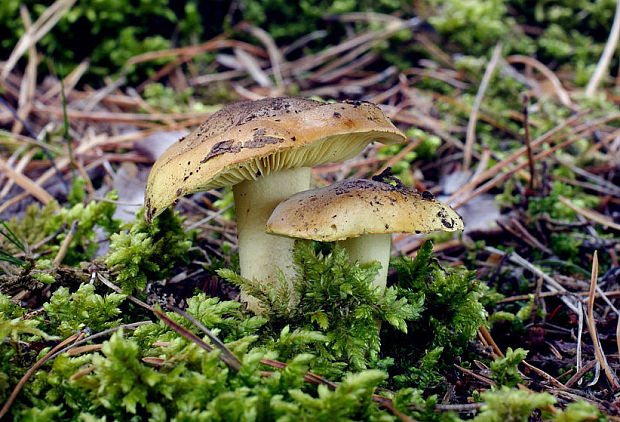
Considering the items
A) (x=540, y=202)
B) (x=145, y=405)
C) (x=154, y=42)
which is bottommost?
(x=145, y=405)

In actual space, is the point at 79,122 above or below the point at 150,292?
above

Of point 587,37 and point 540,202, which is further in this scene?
point 587,37

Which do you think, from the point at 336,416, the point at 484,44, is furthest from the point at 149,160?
the point at 484,44

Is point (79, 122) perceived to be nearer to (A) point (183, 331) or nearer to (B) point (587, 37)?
(A) point (183, 331)

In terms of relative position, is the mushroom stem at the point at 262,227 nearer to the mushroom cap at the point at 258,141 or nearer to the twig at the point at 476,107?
the mushroom cap at the point at 258,141

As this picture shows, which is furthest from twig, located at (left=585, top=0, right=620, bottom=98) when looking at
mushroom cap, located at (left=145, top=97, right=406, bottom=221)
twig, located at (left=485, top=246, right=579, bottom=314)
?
mushroom cap, located at (left=145, top=97, right=406, bottom=221)

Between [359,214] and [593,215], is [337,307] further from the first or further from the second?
[593,215]
